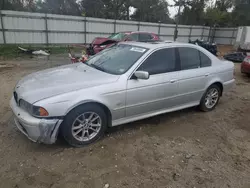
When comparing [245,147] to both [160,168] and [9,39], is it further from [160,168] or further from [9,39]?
[9,39]

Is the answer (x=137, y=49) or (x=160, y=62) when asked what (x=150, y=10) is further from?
Result: (x=160, y=62)

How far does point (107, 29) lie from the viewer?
16875 mm

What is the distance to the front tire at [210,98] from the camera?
15.0 ft

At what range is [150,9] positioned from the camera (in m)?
28.6

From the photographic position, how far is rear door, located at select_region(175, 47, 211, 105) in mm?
4027

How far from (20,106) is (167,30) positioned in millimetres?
19629

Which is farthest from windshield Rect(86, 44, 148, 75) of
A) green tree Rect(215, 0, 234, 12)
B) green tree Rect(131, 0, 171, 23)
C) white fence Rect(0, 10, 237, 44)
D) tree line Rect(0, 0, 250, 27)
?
green tree Rect(215, 0, 234, 12)

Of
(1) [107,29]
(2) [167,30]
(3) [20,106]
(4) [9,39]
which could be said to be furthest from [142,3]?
(3) [20,106]

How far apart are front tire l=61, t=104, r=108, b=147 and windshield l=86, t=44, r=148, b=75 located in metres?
0.76

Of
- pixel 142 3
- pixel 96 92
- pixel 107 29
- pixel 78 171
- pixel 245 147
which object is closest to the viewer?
pixel 78 171

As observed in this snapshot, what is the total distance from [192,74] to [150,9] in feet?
88.5

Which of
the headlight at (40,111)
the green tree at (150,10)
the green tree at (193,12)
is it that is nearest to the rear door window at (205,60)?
the headlight at (40,111)

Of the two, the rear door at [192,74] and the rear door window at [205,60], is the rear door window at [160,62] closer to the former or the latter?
the rear door at [192,74]

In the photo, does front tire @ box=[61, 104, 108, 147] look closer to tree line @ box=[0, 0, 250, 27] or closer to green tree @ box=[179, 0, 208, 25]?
tree line @ box=[0, 0, 250, 27]
